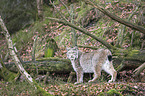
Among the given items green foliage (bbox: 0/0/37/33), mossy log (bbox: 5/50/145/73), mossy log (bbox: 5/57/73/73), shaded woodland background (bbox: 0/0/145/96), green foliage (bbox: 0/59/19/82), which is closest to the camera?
shaded woodland background (bbox: 0/0/145/96)

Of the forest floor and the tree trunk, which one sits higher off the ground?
the tree trunk

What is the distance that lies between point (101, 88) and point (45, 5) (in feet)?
40.8

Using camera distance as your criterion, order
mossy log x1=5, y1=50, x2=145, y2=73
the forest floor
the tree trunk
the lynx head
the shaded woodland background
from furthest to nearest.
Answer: the tree trunk
the lynx head
mossy log x1=5, y1=50, x2=145, y2=73
the shaded woodland background
the forest floor

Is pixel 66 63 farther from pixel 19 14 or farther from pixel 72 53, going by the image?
pixel 19 14

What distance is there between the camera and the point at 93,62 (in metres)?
7.35

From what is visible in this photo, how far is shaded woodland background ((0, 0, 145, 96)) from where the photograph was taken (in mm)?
6592

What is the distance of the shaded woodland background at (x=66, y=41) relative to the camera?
659 cm

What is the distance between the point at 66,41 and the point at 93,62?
17.9 ft

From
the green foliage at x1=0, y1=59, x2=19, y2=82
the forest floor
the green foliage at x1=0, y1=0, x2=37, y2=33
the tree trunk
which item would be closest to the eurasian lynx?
the forest floor

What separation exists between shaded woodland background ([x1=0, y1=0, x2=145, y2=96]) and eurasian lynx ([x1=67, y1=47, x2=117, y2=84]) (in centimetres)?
46

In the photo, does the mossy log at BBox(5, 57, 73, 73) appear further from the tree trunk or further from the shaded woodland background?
the tree trunk

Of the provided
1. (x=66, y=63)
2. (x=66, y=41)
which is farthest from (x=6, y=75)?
(x=66, y=41)

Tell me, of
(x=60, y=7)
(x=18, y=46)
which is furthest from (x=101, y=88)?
(x=60, y=7)

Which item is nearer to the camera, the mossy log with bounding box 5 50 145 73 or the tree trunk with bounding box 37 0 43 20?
the mossy log with bounding box 5 50 145 73
